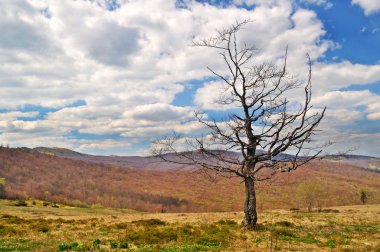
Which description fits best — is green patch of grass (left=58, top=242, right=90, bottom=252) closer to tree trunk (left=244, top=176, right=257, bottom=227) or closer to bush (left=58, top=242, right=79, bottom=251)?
bush (left=58, top=242, right=79, bottom=251)

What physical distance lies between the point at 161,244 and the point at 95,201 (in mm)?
189323

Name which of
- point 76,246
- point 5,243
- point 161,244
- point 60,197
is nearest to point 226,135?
point 161,244

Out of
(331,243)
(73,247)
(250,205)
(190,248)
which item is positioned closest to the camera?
(190,248)

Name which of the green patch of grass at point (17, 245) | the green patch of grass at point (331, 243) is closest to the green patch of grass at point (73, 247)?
the green patch of grass at point (17, 245)

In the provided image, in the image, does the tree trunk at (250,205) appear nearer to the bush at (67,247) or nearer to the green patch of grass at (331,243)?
the green patch of grass at (331,243)

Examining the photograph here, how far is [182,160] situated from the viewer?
Result: 28.1 meters

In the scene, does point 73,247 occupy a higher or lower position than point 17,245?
higher

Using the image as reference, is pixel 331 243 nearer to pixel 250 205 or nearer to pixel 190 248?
pixel 250 205

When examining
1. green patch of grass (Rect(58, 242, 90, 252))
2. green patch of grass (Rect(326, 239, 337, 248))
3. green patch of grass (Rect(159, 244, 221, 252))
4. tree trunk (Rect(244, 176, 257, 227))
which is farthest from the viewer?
tree trunk (Rect(244, 176, 257, 227))

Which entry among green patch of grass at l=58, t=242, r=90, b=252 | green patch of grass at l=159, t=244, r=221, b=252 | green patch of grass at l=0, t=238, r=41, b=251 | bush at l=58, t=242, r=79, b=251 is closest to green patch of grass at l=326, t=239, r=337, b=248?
green patch of grass at l=159, t=244, r=221, b=252

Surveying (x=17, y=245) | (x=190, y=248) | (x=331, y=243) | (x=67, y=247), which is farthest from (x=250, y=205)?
(x=17, y=245)

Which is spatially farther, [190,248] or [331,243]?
[331,243]

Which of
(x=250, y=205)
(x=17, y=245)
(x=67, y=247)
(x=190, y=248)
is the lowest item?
(x=17, y=245)

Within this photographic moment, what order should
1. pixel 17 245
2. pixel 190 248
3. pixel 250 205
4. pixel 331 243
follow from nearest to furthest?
1. pixel 190 248
2. pixel 17 245
3. pixel 331 243
4. pixel 250 205
